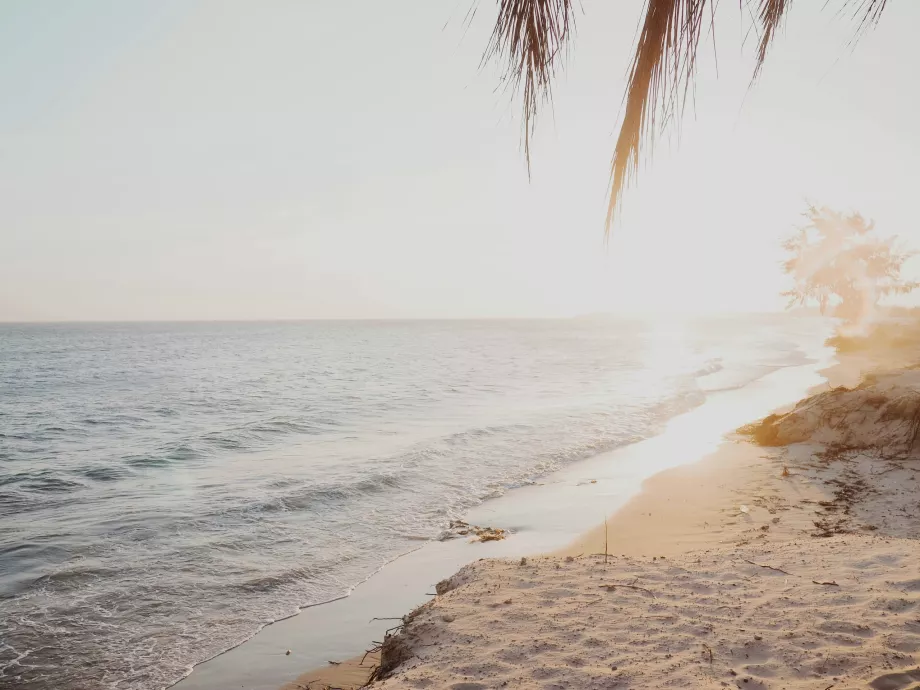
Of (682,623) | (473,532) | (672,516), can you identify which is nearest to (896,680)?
(682,623)

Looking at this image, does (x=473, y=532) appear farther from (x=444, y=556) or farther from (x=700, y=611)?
(x=700, y=611)

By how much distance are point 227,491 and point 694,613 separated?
27.5 feet

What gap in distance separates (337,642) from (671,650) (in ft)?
9.75

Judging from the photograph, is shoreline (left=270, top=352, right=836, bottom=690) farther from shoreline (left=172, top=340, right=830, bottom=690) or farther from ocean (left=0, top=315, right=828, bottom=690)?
ocean (left=0, top=315, right=828, bottom=690)

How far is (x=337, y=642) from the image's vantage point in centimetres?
529

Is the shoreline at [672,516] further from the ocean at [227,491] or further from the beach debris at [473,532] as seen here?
the ocean at [227,491]

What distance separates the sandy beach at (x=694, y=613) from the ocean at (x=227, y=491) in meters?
2.11

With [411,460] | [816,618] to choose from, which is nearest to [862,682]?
[816,618]

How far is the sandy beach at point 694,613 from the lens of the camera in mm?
3486

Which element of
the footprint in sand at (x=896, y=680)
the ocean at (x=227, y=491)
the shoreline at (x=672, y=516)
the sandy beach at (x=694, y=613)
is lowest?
the ocean at (x=227, y=491)

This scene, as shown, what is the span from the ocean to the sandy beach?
211cm

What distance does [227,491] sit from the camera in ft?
33.8

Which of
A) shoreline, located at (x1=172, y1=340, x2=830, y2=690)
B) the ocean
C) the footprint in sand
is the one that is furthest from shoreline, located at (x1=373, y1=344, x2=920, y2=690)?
the ocean

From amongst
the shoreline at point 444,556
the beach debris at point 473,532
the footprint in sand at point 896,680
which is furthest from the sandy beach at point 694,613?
the beach debris at point 473,532
